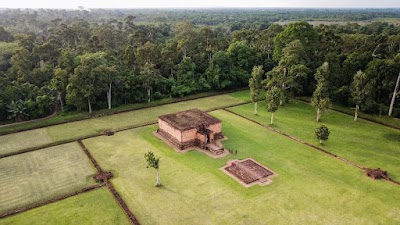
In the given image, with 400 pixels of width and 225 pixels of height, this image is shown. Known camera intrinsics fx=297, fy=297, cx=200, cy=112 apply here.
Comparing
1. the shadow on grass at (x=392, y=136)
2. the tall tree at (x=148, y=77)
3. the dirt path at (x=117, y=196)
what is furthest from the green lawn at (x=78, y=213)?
the shadow on grass at (x=392, y=136)

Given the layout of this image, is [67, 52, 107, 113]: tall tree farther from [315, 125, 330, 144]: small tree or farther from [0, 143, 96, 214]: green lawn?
[315, 125, 330, 144]: small tree

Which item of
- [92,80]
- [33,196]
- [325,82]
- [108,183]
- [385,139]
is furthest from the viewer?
[92,80]

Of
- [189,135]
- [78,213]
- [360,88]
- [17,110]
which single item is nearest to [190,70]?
A: [189,135]

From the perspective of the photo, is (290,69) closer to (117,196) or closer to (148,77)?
(148,77)

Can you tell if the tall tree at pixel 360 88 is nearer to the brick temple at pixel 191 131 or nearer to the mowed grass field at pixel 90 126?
the mowed grass field at pixel 90 126

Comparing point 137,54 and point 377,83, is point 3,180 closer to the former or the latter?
point 137,54

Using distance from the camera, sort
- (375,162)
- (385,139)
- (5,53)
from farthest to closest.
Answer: (5,53) < (385,139) < (375,162)

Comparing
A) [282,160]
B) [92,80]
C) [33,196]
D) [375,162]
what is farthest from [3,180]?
[375,162]
